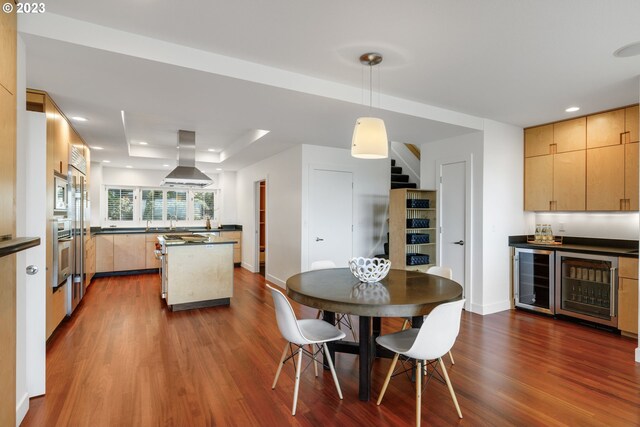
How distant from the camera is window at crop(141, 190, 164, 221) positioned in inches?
310

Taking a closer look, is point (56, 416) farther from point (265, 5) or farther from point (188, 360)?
point (265, 5)

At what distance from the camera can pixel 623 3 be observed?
76.2 inches

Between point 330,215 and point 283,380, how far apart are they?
3.18 metres

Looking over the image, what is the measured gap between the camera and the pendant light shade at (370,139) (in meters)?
2.55

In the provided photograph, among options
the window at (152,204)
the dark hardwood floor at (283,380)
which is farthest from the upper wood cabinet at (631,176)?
the window at (152,204)

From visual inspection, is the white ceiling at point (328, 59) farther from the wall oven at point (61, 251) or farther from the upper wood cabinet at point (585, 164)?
the wall oven at point (61, 251)

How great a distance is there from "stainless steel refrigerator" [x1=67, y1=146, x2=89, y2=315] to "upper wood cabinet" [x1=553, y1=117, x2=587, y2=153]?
5928 millimetres

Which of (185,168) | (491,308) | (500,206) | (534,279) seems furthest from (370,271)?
(185,168)

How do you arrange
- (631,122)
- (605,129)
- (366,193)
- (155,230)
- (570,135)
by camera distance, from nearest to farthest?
(631,122) → (605,129) → (570,135) → (366,193) → (155,230)

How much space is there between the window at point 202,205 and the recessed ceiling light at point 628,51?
25.5 feet

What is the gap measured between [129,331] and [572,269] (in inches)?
200

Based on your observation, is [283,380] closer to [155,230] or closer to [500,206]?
[500,206]

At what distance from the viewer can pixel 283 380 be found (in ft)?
8.54

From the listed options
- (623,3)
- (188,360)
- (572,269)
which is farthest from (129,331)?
(572,269)
